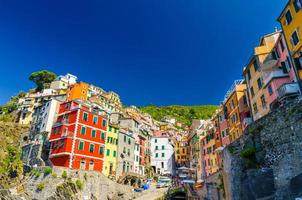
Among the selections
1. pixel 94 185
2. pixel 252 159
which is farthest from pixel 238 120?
pixel 94 185

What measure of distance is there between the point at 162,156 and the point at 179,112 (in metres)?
81.1

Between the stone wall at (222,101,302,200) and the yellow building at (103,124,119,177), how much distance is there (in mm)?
40813

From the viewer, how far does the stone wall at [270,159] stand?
15.7 m

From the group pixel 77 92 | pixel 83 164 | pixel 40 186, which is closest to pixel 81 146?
pixel 83 164

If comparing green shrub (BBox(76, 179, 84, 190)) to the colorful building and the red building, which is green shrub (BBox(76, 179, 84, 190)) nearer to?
the red building

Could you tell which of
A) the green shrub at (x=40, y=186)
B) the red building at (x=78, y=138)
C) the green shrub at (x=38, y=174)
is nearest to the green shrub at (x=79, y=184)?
the red building at (x=78, y=138)

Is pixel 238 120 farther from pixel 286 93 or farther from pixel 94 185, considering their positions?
pixel 94 185

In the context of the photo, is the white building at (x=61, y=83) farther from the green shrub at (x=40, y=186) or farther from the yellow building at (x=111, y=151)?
the green shrub at (x=40, y=186)

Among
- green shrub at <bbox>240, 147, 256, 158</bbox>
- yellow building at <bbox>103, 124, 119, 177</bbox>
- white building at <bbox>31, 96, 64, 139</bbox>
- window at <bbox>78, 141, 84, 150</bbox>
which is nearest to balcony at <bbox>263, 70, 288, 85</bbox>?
green shrub at <bbox>240, 147, 256, 158</bbox>

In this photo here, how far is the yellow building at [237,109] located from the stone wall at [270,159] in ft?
65.7

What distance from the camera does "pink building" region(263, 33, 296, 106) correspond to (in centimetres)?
3077

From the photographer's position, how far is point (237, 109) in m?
43.7

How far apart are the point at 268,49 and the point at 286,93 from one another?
10.7 metres

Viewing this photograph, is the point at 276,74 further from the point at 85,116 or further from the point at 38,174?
the point at 38,174
